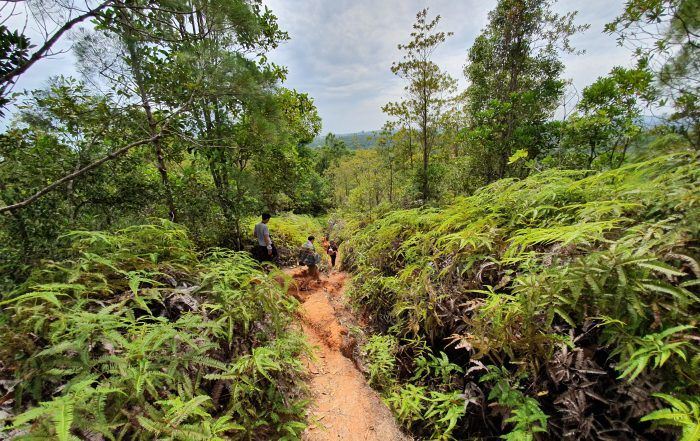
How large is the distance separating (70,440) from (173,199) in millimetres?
4153

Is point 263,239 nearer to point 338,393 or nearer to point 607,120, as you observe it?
point 338,393

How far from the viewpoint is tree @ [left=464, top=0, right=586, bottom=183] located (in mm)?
8203

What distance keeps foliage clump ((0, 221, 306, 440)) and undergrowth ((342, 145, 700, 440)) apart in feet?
4.83

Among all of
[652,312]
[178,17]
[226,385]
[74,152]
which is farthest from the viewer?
[178,17]

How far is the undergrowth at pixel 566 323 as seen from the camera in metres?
1.73

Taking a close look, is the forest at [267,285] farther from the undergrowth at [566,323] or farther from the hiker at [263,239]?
the hiker at [263,239]

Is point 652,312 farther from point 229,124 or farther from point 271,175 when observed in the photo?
point 271,175

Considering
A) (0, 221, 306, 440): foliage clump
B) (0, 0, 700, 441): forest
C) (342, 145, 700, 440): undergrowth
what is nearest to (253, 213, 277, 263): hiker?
Result: (0, 0, 700, 441): forest

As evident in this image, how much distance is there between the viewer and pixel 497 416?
7.72 ft

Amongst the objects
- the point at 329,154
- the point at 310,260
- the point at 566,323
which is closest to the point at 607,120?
the point at 566,323

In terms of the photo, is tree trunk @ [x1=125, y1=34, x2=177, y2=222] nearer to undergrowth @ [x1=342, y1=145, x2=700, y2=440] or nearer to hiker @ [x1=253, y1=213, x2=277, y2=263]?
hiker @ [x1=253, y1=213, x2=277, y2=263]

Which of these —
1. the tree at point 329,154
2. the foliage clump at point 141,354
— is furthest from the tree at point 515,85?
the tree at point 329,154

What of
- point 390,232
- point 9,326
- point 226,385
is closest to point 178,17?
point 9,326

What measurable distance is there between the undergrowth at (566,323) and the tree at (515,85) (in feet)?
19.8
